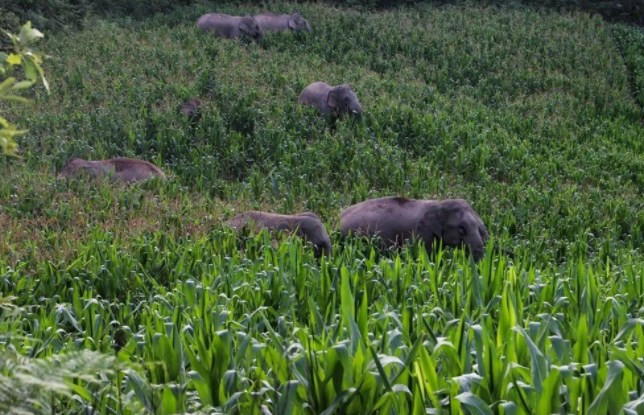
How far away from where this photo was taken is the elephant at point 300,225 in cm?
904

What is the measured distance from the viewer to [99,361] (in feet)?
6.54

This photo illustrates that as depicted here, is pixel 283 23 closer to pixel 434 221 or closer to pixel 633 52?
pixel 633 52

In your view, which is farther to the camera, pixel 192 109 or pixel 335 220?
pixel 192 109

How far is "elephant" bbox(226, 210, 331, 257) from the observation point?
904cm

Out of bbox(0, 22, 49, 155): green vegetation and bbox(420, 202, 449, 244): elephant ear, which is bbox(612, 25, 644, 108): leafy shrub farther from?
bbox(0, 22, 49, 155): green vegetation

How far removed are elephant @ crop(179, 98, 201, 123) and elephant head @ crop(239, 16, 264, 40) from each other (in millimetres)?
7353

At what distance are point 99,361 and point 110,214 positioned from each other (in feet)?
25.4

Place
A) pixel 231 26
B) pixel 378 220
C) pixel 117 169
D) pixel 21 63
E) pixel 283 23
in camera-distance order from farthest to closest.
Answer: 1. pixel 283 23
2. pixel 231 26
3. pixel 117 169
4. pixel 378 220
5. pixel 21 63

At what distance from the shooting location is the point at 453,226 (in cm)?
970

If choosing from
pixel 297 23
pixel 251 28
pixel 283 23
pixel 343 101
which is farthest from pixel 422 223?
pixel 297 23

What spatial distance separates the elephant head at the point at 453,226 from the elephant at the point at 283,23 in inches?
601

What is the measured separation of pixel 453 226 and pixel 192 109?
7.27 meters

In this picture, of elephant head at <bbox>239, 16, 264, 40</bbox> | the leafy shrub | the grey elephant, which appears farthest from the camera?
elephant head at <bbox>239, 16, 264, 40</bbox>

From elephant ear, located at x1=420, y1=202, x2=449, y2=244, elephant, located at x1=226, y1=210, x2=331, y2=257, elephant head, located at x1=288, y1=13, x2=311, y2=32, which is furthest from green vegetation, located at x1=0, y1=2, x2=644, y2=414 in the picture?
elephant head, located at x1=288, y1=13, x2=311, y2=32
